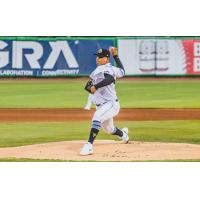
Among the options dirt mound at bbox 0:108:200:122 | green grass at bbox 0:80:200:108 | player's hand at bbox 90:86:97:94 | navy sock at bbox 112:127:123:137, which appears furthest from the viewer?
green grass at bbox 0:80:200:108

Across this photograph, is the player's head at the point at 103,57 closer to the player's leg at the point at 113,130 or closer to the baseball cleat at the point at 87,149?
the player's leg at the point at 113,130

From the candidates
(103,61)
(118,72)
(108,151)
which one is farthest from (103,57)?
(108,151)

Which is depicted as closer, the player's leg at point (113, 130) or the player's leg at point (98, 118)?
the player's leg at point (98, 118)

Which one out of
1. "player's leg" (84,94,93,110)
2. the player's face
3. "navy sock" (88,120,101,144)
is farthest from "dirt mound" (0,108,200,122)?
the player's face

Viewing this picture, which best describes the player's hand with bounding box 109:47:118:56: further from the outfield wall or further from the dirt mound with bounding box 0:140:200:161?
the dirt mound with bounding box 0:140:200:161

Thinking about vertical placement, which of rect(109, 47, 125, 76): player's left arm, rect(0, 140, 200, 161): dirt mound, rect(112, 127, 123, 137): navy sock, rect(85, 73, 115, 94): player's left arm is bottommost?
rect(0, 140, 200, 161): dirt mound

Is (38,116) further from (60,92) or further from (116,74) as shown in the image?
(116,74)

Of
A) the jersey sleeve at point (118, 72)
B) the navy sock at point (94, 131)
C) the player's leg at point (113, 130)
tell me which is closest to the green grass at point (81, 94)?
the jersey sleeve at point (118, 72)
